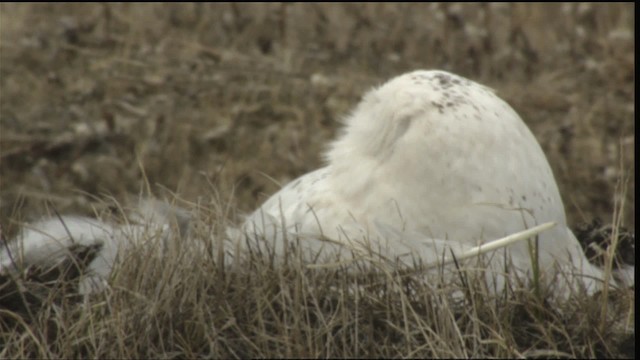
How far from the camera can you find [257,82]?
711 centimetres

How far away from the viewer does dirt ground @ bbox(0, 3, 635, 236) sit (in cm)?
638

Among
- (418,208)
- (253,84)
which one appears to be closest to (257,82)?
(253,84)

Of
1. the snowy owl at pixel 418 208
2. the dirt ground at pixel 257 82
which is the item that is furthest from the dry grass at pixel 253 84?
the snowy owl at pixel 418 208

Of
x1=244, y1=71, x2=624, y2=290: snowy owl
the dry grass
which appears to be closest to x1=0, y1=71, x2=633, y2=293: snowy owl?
x1=244, y1=71, x2=624, y2=290: snowy owl

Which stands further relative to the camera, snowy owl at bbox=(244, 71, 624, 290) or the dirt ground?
the dirt ground

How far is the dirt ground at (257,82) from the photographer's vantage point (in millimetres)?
6383

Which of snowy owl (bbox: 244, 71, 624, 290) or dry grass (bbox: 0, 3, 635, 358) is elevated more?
dry grass (bbox: 0, 3, 635, 358)

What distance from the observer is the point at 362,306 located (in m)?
2.75

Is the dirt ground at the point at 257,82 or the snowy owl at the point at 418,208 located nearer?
the snowy owl at the point at 418,208

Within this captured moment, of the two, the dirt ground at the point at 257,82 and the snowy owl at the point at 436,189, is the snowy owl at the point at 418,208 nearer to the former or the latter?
the snowy owl at the point at 436,189

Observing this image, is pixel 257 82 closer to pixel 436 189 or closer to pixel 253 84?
pixel 253 84

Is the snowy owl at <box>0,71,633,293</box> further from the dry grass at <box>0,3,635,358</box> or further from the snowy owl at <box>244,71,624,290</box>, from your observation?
the dry grass at <box>0,3,635,358</box>

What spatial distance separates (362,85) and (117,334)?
4.62 m

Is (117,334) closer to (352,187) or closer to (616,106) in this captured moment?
(352,187)
